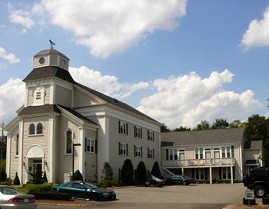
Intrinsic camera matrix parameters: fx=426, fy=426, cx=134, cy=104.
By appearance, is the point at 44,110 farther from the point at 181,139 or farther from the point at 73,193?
the point at 181,139

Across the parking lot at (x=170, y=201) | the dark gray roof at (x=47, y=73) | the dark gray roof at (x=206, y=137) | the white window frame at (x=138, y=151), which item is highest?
the dark gray roof at (x=47, y=73)

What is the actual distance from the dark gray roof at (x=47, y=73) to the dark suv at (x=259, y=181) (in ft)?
82.6

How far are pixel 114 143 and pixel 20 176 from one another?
36.3ft

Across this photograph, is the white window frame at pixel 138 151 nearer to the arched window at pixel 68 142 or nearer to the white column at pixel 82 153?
the white column at pixel 82 153

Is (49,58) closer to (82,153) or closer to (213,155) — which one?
(82,153)

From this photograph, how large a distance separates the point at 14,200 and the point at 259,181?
1748cm

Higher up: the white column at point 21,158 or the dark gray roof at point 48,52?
the dark gray roof at point 48,52

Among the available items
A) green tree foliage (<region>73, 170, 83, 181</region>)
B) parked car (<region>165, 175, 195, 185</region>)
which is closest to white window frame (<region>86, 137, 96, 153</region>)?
green tree foliage (<region>73, 170, 83, 181</region>)

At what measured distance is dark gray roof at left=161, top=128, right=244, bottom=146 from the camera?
63697mm

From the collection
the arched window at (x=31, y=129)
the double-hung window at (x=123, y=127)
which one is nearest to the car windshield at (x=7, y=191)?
the arched window at (x=31, y=129)

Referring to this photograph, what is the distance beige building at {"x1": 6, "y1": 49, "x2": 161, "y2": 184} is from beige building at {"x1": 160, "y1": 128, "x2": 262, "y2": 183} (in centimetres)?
1528

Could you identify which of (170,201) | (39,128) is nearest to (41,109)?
(39,128)

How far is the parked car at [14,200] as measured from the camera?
61.1 feet

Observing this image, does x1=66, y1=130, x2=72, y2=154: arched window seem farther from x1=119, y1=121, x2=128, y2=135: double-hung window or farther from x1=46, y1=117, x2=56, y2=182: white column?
x1=119, y1=121, x2=128, y2=135: double-hung window
